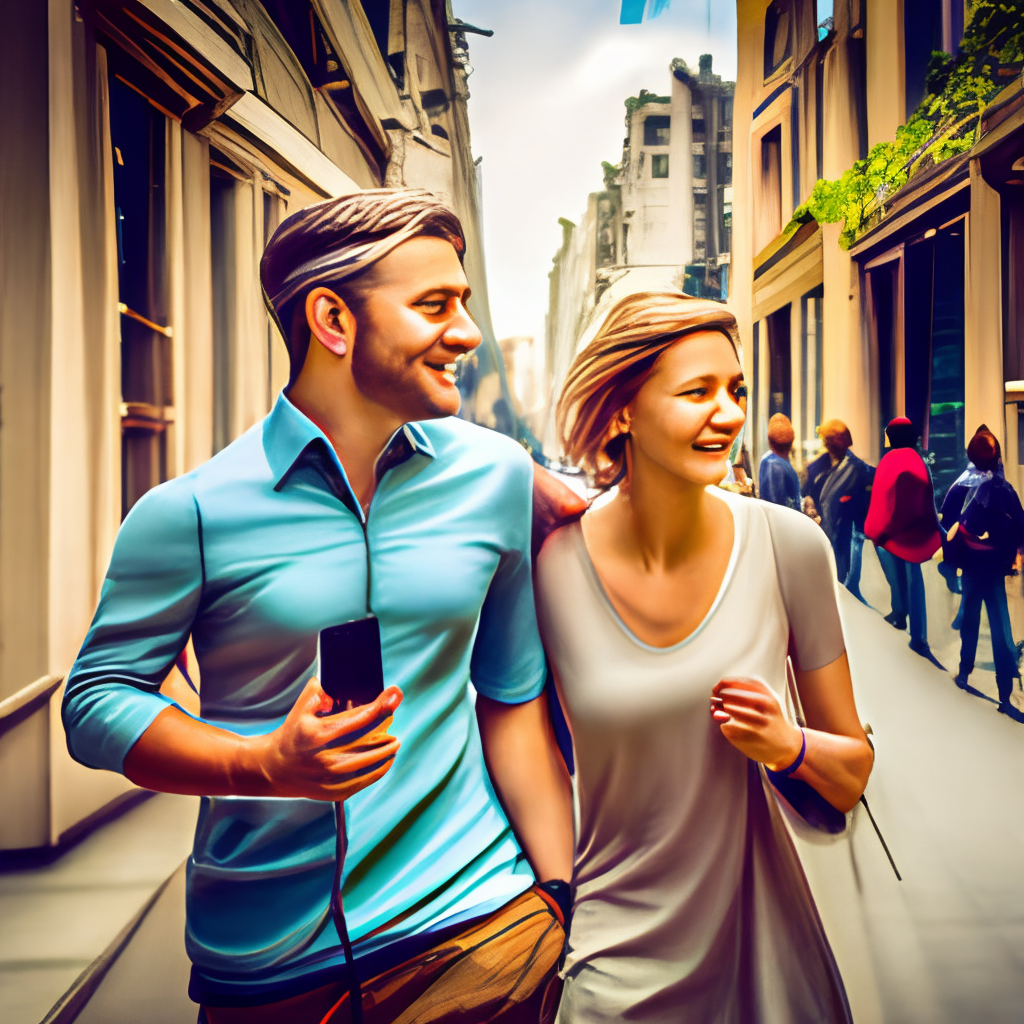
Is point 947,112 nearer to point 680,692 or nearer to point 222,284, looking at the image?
point 680,692

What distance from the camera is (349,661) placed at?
1.23 meters

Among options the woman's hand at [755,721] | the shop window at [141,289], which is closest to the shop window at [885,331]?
the woman's hand at [755,721]

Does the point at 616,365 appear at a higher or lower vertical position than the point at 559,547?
higher

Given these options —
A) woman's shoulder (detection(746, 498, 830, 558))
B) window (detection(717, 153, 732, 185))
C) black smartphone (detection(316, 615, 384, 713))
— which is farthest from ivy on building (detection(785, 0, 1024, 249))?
black smartphone (detection(316, 615, 384, 713))

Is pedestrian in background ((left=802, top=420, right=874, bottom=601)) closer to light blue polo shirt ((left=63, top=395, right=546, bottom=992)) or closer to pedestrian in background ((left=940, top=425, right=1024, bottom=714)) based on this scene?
pedestrian in background ((left=940, top=425, right=1024, bottom=714))

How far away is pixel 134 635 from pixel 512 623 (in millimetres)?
651

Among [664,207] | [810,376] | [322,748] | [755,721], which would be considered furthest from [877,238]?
[322,748]

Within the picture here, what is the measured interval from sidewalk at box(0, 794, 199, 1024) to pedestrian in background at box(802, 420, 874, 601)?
5.02 feet

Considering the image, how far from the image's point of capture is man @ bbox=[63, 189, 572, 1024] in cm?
120

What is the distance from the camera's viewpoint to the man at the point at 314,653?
3.95 feet

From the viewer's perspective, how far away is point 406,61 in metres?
1.55

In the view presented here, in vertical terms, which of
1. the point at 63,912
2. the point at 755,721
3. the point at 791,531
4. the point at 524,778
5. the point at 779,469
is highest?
the point at 779,469

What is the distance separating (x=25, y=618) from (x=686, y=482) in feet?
4.14

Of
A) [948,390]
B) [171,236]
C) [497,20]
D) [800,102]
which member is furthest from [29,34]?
[948,390]
